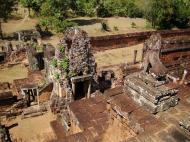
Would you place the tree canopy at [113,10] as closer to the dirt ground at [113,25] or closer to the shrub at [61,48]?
the dirt ground at [113,25]

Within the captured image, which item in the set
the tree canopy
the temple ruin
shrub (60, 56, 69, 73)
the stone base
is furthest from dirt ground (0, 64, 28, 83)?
the stone base

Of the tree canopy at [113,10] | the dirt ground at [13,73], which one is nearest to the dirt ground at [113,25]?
the tree canopy at [113,10]

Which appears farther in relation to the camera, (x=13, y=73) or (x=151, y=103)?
(x=13, y=73)

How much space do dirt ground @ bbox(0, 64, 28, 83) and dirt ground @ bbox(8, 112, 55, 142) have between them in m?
6.12

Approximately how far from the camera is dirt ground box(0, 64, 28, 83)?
20.9 m

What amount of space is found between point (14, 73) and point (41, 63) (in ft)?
7.74

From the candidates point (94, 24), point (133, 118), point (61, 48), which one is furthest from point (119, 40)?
point (133, 118)

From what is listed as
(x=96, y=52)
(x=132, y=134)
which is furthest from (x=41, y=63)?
(x=132, y=134)

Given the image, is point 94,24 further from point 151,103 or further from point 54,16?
point 151,103

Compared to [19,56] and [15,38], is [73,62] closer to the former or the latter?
[19,56]

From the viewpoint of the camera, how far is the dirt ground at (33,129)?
13828 mm

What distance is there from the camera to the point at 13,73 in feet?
71.8

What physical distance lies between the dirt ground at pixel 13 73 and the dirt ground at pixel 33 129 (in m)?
6.12

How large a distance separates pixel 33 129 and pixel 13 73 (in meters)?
8.62
